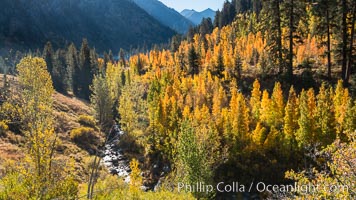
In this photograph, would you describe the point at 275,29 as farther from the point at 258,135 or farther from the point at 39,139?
the point at 39,139

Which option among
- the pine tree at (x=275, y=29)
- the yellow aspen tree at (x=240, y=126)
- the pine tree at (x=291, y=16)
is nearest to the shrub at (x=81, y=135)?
the yellow aspen tree at (x=240, y=126)

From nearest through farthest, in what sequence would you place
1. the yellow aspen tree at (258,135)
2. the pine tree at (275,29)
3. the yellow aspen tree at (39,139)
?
1. the yellow aspen tree at (39,139)
2. the yellow aspen tree at (258,135)
3. the pine tree at (275,29)

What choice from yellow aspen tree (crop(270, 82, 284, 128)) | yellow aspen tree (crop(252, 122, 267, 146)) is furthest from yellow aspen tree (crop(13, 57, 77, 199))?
yellow aspen tree (crop(270, 82, 284, 128))

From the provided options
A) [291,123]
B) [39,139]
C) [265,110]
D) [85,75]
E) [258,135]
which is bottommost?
[258,135]

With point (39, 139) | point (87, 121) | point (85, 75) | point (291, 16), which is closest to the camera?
point (39, 139)

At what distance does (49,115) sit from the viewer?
50.3ft

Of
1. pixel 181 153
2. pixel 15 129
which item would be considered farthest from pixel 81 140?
pixel 181 153

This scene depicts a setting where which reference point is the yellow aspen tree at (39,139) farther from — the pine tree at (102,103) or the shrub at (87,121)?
the shrub at (87,121)

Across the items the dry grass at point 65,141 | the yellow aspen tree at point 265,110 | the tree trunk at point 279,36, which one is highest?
the tree trunk at point 279,36

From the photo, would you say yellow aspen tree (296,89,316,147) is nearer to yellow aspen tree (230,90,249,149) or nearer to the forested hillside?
the forested hillside

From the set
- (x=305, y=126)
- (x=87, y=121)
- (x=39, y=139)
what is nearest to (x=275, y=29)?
(x=305, y=126)

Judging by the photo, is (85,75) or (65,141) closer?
(65,141)

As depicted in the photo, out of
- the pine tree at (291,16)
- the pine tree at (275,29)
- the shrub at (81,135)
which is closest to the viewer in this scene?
the pine tree at (291,16)

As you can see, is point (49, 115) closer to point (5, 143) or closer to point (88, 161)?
point (88, 161)
